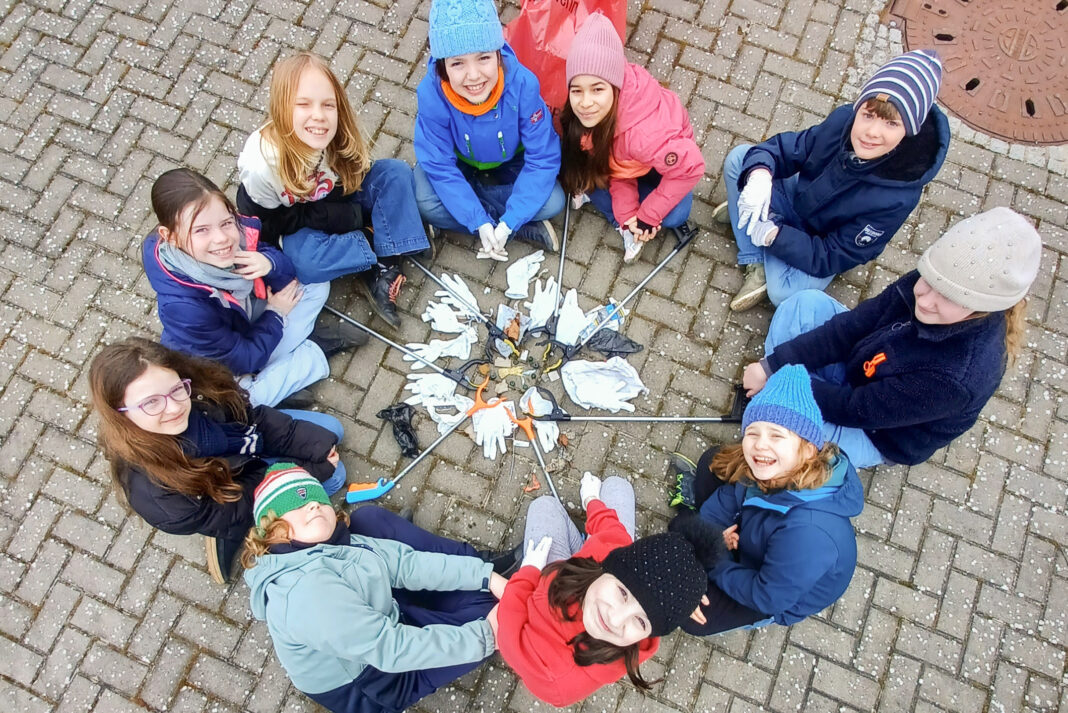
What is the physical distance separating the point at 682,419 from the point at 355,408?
6.38ft

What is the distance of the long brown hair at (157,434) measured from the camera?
9.43 ft

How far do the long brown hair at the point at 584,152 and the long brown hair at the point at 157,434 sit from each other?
2.23 metres

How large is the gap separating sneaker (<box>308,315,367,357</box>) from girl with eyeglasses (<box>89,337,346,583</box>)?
0.56 m

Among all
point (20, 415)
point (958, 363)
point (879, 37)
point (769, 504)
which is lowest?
point (20, 415)

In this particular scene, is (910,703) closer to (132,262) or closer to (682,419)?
(682,419)

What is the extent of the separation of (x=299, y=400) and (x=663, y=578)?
8.14ft

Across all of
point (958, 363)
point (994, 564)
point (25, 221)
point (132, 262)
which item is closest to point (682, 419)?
point (958, 363)

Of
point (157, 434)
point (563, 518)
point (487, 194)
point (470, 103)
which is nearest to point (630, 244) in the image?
point (487, 194)

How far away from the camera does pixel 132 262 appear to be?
4355 millimetres

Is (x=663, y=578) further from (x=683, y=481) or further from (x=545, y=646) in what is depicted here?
(x=683, y=481)

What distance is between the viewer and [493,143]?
12.8 feet

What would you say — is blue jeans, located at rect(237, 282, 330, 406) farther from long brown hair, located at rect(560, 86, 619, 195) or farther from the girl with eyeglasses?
long brown hair, located at rect(560, 86, 619, 195)

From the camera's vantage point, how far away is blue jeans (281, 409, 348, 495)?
3.85 metres

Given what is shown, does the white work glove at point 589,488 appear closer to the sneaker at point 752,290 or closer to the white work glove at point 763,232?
the sneaker at point 752,290
